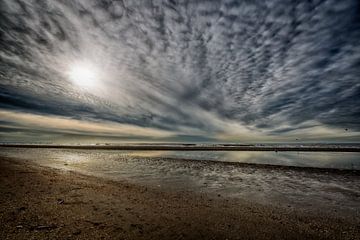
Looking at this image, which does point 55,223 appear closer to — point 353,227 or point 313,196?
point 353,227

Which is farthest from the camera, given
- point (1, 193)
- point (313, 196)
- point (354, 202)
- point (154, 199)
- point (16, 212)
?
point (313, 196)

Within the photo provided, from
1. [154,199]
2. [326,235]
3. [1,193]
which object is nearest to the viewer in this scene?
[326,235]

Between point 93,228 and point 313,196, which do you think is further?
point 313,196

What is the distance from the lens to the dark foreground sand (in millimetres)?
6191

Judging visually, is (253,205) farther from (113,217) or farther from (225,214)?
(113,217)

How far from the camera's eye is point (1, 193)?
941cm

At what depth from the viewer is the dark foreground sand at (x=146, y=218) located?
6.19m

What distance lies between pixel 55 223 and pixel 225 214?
6354mm

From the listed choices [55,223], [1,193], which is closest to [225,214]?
[55,223]

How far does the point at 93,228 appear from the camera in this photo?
6.36m

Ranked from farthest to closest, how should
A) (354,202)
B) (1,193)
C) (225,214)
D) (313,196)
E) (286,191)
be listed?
(286,191)
(313,196)
(354,202)
(1,193)
(225,214)

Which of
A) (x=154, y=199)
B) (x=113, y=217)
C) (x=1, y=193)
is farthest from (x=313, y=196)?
(x=1, y=193)

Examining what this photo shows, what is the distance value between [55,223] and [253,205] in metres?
8.66

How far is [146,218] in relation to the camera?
750cm
